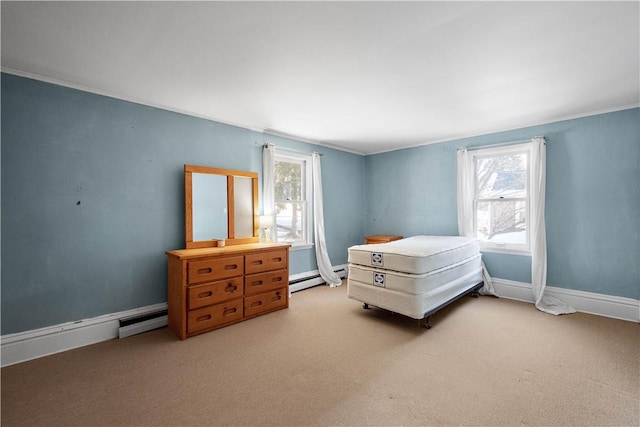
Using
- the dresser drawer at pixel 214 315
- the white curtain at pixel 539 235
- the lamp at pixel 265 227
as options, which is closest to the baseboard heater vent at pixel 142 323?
the dresser drawer at pixel 214 315

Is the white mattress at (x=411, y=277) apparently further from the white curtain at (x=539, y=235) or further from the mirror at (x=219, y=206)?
the mirror at (x=219, y=206)

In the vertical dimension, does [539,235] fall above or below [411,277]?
above

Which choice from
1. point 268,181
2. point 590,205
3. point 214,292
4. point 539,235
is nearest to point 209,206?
point 268,181

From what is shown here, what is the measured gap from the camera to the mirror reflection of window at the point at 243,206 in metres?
3.65

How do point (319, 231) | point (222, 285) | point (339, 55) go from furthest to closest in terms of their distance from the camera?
point (319, 231) < point (222, 285) < point (339, 55)

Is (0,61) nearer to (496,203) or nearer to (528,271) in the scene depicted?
(496,203)

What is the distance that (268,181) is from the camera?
13.1 feet

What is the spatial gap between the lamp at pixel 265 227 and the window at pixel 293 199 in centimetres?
25

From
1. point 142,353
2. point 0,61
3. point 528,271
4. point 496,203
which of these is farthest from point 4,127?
point 528,271

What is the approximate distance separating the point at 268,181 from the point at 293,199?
0.67 meters

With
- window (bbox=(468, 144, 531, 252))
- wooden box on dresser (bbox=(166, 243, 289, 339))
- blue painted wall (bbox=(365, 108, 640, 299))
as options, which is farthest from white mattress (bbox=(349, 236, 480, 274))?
blue painted wall (bbox=(365, 108, 640, 299))

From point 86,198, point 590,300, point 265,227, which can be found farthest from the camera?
point 265,227

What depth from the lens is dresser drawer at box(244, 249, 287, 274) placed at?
324 cm

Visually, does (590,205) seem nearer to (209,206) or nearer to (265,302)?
(265,302)
